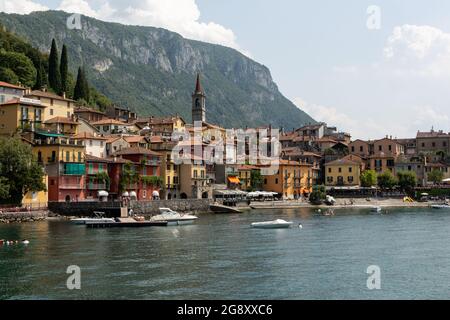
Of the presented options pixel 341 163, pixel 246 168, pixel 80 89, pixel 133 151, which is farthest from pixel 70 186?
pixel 341 163

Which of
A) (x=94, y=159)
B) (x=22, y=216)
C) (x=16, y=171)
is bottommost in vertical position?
(x=22, y=216)

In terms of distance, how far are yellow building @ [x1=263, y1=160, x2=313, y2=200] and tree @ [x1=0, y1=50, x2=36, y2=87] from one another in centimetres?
4691

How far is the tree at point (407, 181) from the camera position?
403ft

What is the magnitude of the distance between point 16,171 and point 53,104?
29153mm

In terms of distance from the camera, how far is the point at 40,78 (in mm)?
114188

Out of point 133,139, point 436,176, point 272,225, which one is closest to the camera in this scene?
point 272,225

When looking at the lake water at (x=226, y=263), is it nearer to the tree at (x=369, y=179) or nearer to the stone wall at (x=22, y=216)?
the stone wall at (x=22, y=216)

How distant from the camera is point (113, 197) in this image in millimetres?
86000

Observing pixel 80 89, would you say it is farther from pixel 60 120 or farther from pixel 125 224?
pixel 125 224

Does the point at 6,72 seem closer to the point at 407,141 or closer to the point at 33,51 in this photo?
the point at 33,51

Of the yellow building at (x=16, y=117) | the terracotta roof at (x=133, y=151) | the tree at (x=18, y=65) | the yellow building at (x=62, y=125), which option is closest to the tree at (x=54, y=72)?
the tree at (x=18, y=65)
